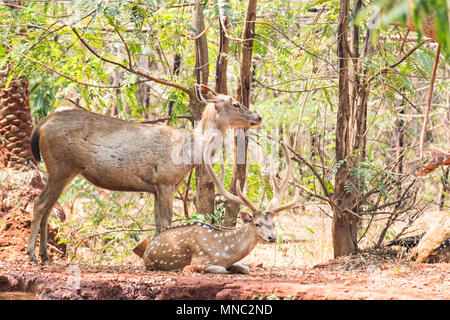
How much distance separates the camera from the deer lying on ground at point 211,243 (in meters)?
7.00

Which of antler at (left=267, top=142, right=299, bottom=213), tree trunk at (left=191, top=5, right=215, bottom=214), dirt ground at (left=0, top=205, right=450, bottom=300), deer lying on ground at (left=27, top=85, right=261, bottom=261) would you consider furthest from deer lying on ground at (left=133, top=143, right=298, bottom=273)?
tree trunk at (left=191, top=5, right=215, bottom=214)

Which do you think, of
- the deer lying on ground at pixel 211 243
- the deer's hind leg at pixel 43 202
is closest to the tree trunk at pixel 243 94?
the deer lying on ground at pixel 211 243

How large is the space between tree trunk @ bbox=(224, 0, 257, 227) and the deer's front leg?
3.69 ft

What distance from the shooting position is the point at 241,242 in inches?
278

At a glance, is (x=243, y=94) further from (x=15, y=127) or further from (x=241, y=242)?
(x=15, y=127)

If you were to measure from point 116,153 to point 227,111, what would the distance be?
1.60 meters

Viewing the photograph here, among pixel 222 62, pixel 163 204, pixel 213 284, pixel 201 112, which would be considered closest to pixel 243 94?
pixel 222 62

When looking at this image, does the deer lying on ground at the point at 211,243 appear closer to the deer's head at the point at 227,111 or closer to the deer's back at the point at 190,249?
the deer's back at the point at 190,249

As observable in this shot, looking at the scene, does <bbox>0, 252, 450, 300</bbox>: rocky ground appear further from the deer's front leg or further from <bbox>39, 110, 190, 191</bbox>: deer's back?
<bbox>39, 110, 190, 191</bbox>: deer's back

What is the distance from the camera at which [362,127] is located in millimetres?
8188

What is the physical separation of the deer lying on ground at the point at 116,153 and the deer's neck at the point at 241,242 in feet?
3.28

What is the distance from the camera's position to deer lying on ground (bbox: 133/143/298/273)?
23.0 feet
